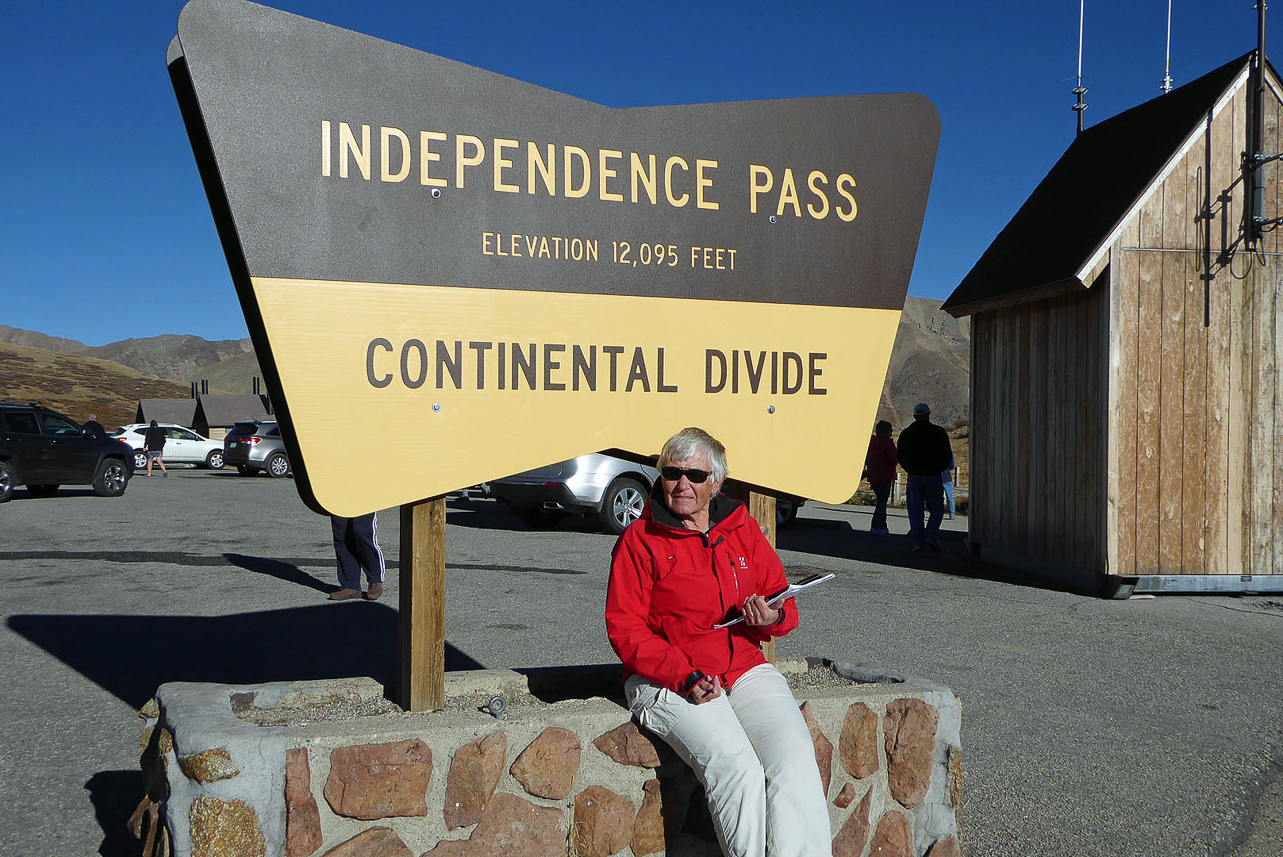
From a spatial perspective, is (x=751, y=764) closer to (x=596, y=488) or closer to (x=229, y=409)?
(x=596, y=488)

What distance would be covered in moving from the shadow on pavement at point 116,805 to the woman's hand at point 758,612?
7.08 ft

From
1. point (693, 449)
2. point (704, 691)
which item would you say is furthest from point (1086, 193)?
point (704, 691)

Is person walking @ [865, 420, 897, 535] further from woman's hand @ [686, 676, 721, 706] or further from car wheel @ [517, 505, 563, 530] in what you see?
woman's hand @ [686, 676, 721, 706]

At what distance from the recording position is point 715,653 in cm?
299

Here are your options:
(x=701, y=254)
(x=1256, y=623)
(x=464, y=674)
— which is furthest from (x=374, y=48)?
(x=1256, y=623)

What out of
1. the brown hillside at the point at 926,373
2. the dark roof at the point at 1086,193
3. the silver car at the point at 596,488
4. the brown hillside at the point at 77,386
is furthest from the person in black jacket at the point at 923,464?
the brown hillside at the point at 77,386

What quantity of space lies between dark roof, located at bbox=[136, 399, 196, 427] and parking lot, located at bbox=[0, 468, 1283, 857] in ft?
238

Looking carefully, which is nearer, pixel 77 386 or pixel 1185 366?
pixel 1185 366

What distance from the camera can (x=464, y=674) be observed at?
355cm

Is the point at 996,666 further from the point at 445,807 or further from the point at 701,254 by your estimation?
the point at 445,807

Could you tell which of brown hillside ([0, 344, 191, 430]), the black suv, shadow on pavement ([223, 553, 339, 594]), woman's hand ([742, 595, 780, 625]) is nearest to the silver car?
shadow on pavement ([223, 553, 339, 594])

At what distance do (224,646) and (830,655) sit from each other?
12.3 feet

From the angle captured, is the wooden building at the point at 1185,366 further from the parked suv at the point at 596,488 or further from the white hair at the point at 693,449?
the white hair at the point at 693,449

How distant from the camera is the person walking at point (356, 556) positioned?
7266mm
